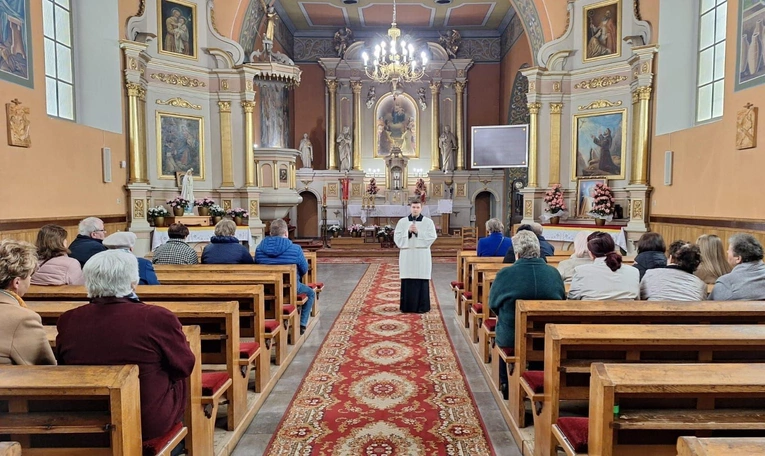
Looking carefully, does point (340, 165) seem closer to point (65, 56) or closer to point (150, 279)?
point (65, 56)

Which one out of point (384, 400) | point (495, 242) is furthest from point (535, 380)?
point (495, 242)

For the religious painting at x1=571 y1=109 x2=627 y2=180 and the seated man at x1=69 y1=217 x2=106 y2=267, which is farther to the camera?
the religious painting at x1=571 y1=109 x2=627 y2=180

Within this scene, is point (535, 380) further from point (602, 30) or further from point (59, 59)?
point (602, 30)

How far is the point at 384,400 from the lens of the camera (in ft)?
13.1

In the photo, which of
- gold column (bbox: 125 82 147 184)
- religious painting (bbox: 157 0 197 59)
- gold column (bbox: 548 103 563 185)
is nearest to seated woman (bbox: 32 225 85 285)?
gold column (bbox: 125 82 147 184)

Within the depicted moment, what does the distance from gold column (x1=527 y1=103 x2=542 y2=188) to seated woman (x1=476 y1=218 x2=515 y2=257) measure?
5963 mm

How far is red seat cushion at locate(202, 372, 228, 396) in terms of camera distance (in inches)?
119

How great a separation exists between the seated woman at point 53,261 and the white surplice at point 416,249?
396 cm

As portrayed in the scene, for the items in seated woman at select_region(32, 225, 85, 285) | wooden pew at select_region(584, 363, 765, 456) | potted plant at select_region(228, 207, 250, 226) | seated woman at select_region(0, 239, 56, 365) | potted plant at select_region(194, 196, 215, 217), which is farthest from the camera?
potted plant at select_region(228, 207, 250, 226)

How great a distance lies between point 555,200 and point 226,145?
757cm

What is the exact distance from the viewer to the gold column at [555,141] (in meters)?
11.9

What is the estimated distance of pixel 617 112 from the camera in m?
10.9

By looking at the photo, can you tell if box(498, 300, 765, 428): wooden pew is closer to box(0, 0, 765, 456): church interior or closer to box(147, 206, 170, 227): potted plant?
box(0, 0, 765, 456): church interior

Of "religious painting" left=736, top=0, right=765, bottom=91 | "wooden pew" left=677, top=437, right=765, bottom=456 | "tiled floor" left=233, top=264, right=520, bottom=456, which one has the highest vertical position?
"religious painting" left=736, top=0, right=765, bottom=91
